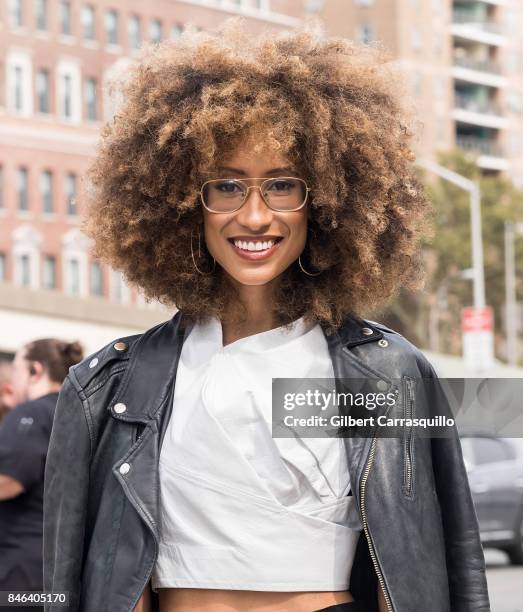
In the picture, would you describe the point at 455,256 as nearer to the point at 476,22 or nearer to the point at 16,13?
the point at 16,13

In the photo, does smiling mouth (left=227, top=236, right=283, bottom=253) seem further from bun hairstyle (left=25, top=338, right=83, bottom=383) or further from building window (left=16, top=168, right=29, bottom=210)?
building window (left=16, top=168, right=29, bottom=210)

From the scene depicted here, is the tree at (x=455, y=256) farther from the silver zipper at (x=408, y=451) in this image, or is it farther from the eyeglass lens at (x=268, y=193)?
the silver zipper at (x=408, y=451)

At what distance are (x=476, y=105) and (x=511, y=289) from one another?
25.3 m

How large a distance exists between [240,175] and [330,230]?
0.90 feet

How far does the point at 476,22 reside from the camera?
9281cm

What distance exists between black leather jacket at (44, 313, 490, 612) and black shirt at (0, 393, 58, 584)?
2.44 m

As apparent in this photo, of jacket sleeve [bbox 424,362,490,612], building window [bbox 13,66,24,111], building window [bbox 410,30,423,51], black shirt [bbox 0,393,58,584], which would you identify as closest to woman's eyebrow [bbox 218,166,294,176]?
jacket sleeve [bbox 424,362,490,612]

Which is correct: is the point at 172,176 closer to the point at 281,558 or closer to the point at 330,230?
the point at 330,230

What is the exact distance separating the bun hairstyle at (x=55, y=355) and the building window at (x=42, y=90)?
57880 millimetres

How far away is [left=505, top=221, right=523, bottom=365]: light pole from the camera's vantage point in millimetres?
66312

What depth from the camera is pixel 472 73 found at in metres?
91.3

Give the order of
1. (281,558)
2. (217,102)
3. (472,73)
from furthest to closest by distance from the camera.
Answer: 1. (472,73)
2. (217,102)
3. (281,558)

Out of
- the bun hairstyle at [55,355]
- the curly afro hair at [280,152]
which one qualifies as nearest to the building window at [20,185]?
the bun hairstyle at [55,355]

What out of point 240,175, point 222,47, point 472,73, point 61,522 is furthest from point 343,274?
point 472,73
